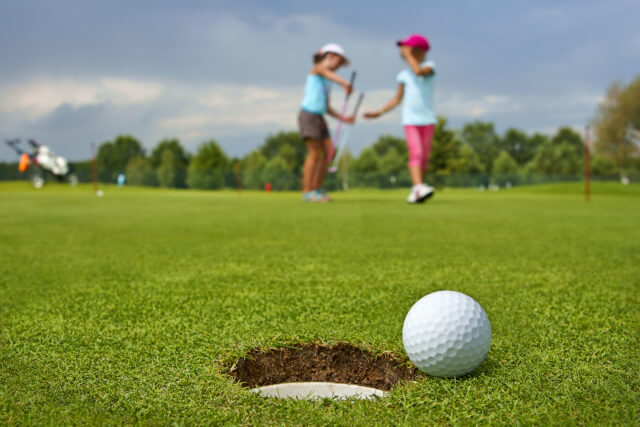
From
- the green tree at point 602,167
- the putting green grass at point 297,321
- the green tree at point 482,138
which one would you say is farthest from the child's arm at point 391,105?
the green tree at point 482,138

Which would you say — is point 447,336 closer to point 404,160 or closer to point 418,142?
point 418,142

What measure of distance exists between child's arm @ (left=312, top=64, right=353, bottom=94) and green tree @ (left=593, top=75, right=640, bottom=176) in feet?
163

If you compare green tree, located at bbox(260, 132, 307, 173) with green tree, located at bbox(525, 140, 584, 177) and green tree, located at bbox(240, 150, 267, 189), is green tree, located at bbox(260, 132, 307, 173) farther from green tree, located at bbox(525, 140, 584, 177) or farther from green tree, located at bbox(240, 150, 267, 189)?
green tree, located at bbox(525, 140, 584, 177)

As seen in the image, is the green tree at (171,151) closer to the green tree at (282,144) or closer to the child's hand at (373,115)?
the green tree at (282,144)

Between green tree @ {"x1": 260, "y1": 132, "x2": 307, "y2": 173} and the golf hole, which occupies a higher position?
green tree @ {"x1": 260, "y1": 132, "x2": 307, "y2": 173}

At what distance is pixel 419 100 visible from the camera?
8.17 metres

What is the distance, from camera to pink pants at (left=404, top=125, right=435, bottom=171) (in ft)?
26.8

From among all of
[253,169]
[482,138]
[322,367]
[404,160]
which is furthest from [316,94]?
[482,138]

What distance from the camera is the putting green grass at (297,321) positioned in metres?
1.36

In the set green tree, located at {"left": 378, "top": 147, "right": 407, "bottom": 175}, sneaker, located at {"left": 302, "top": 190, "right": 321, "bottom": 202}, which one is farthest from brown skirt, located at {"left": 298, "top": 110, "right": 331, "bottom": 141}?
green tree, located at {"left": 378, "top": 147, "right": 407, "bottom": 175}

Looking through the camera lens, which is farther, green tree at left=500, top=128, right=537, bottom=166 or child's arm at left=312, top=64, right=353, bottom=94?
green tree at left=500, top=128, right=537, bottom=166

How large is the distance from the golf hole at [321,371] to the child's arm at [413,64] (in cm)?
688

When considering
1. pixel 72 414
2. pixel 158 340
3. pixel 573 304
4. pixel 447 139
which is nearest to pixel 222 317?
pixel 158 340

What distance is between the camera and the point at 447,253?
3.93 m
